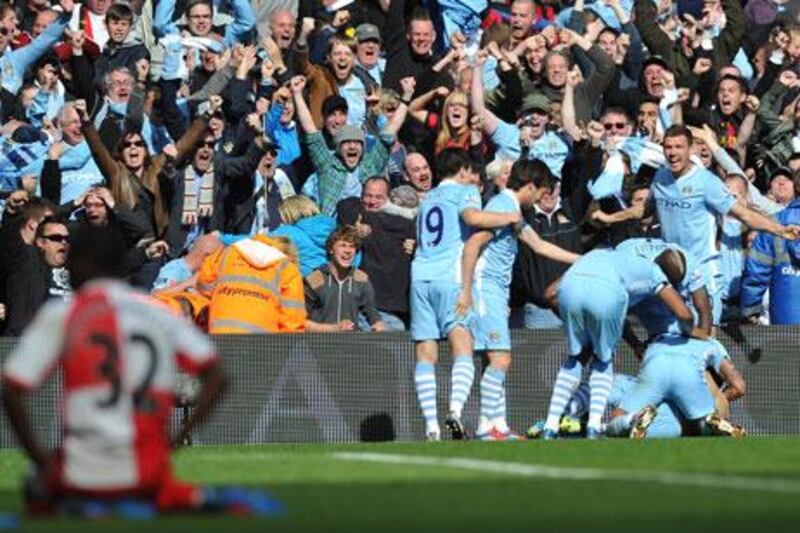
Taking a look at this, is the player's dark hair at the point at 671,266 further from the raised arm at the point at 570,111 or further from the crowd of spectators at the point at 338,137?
the raised arm at the point at 570,111

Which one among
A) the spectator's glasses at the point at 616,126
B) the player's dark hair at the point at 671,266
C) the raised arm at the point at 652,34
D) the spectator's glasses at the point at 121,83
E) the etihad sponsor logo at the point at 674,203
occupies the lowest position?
the player's dark hair at the point at 671,266

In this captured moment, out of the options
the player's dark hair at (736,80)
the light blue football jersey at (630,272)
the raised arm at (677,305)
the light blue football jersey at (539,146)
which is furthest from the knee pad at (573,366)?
the player's dark hair at (736,80)

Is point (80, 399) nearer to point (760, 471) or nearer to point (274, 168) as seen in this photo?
point (760, 471)

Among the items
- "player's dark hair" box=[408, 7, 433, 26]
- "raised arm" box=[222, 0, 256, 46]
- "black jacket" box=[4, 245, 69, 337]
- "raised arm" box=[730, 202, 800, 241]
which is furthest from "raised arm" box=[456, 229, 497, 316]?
"raised arm" box=[222, 0, 256, 46]

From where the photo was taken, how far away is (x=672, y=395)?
18.3 meters

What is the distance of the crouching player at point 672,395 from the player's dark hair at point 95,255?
28.4ft

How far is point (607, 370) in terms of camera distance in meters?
18.0

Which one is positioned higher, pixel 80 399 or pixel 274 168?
pixel 274 168

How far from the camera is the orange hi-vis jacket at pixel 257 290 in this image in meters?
19.0

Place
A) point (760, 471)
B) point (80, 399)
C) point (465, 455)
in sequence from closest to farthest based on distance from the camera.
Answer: point (80, 399) < point (760, 471) < point (465, 455)

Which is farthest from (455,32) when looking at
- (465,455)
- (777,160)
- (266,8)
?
(465,455)

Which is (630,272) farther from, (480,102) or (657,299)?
(480,102)

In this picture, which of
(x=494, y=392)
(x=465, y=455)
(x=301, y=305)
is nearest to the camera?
(x=465, y=455)

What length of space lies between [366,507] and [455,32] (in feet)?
44.8
